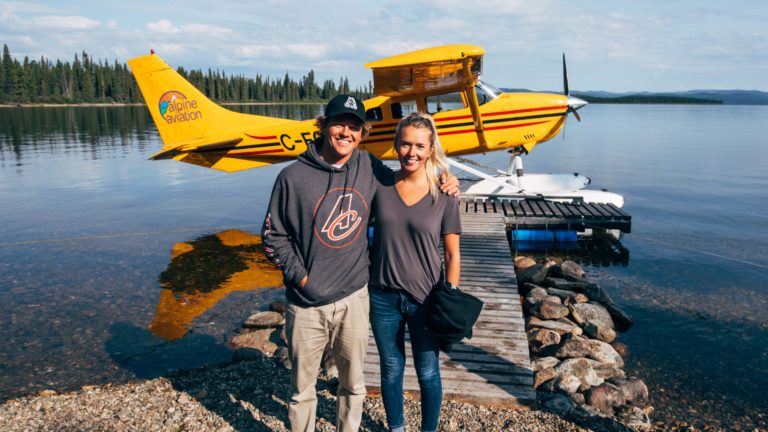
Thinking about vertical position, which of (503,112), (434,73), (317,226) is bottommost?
(317,226)

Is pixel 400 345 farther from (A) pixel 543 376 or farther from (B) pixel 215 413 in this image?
(A) pixel 543 376

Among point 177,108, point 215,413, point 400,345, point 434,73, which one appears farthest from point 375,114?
point 400,345

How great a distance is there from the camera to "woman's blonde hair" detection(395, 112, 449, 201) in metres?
2.50

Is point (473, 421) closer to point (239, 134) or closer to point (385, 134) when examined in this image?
point (385, 134)

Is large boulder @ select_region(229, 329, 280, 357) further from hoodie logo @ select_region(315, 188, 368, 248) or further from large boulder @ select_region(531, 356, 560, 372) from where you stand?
hoodie logo @ select_region(315, 188, 368, 248)

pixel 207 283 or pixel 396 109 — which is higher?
pixel 396 109

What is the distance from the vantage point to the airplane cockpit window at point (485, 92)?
33.2ft

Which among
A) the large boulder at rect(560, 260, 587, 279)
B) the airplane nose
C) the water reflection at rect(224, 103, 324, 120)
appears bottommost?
the large boulder at rect(560, 260, 587, 279)

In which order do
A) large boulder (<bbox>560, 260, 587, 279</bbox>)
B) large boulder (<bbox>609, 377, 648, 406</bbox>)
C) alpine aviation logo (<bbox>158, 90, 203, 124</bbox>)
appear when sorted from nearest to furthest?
large boulder (<bbox>609, 377, 648, 406</bbox>)
large boulder (<bbox>560, 260, 587, 279</bbox>)
alpine aviation logo (<bbox>158, 90, 203, 124</bbox>)

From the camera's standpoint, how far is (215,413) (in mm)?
3506

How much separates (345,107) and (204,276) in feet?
21.3

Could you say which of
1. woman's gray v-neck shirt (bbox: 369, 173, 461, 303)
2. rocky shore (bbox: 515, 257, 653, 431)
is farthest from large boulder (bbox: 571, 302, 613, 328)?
woman's gray v-neck shirt (bbox: 369, 173, 461, 303)

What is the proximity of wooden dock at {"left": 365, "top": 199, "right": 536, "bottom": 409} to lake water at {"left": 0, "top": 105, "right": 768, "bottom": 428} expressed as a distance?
5.00 ft

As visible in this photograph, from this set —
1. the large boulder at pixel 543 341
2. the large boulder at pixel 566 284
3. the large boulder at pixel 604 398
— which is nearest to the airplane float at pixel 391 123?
the large boulder at pixel 566 284
